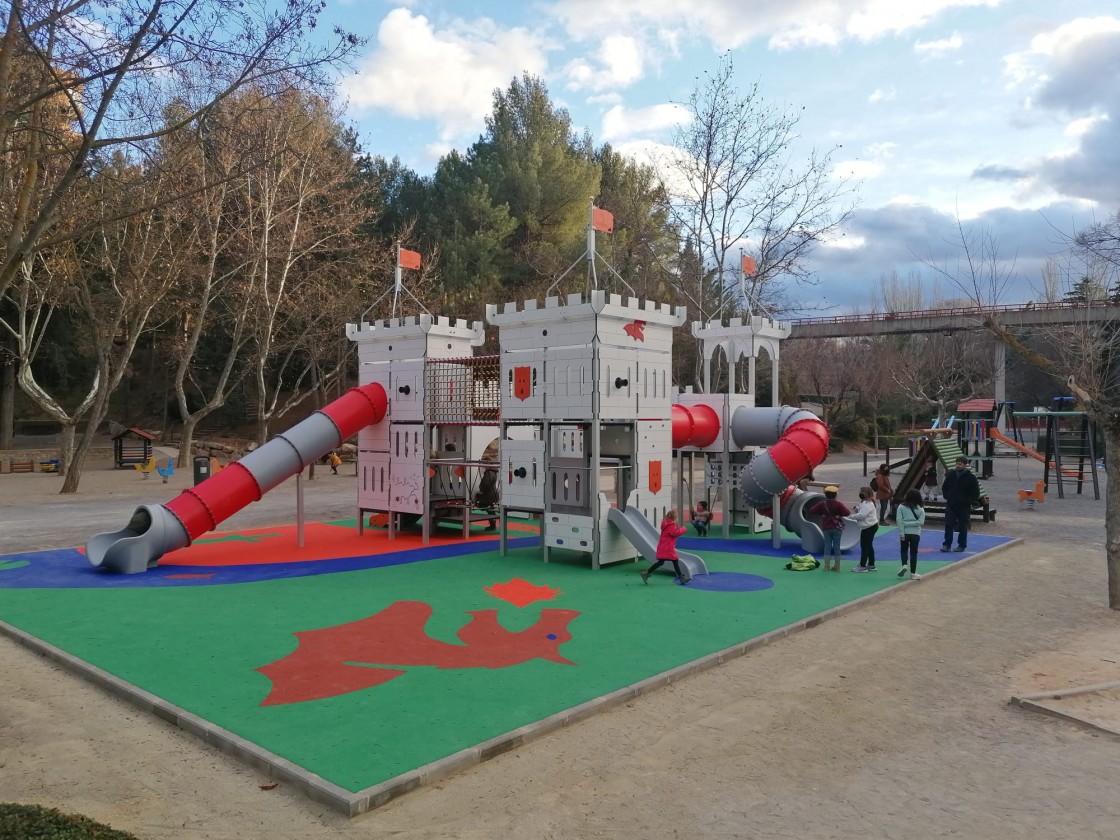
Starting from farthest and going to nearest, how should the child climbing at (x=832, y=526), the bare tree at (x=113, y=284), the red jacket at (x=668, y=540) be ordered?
the bare tree at (x=113, y=284) → the child climbing at (x=832, y=526) → the red jacket at (x=668, y=540)

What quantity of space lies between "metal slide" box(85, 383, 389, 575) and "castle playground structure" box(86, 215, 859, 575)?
3 cm

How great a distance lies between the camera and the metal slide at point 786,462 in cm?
1366

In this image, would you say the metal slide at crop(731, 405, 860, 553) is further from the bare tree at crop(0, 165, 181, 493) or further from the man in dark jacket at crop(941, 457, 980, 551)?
the bare tree at crop(0, 165, 181, 493)

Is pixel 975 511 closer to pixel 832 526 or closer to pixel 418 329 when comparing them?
pixel 832 526

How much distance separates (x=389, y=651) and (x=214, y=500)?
6.73 metres

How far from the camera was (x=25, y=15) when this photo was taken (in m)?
6.07

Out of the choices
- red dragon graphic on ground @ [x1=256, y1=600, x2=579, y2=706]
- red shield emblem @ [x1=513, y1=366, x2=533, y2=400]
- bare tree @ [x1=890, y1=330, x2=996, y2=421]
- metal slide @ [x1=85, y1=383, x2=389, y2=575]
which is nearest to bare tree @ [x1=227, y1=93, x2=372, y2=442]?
metal slide @ [x1=85, y1=383, x2=389, y2=575]

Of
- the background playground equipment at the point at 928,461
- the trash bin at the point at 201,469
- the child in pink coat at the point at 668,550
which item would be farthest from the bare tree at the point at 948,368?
the child in pink coat at the point at 668,550

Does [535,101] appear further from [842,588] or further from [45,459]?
[842,588]

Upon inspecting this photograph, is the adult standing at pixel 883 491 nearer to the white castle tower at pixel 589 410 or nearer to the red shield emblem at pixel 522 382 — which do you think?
the white castle tower at pixel 589 410

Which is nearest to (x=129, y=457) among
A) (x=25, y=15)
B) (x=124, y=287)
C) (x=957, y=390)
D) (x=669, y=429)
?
(x=124, y=287)

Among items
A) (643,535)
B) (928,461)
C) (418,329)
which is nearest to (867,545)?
(643,535)

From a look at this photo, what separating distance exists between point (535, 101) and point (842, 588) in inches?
Answer: 1449

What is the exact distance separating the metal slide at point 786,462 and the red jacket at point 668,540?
2737mm
